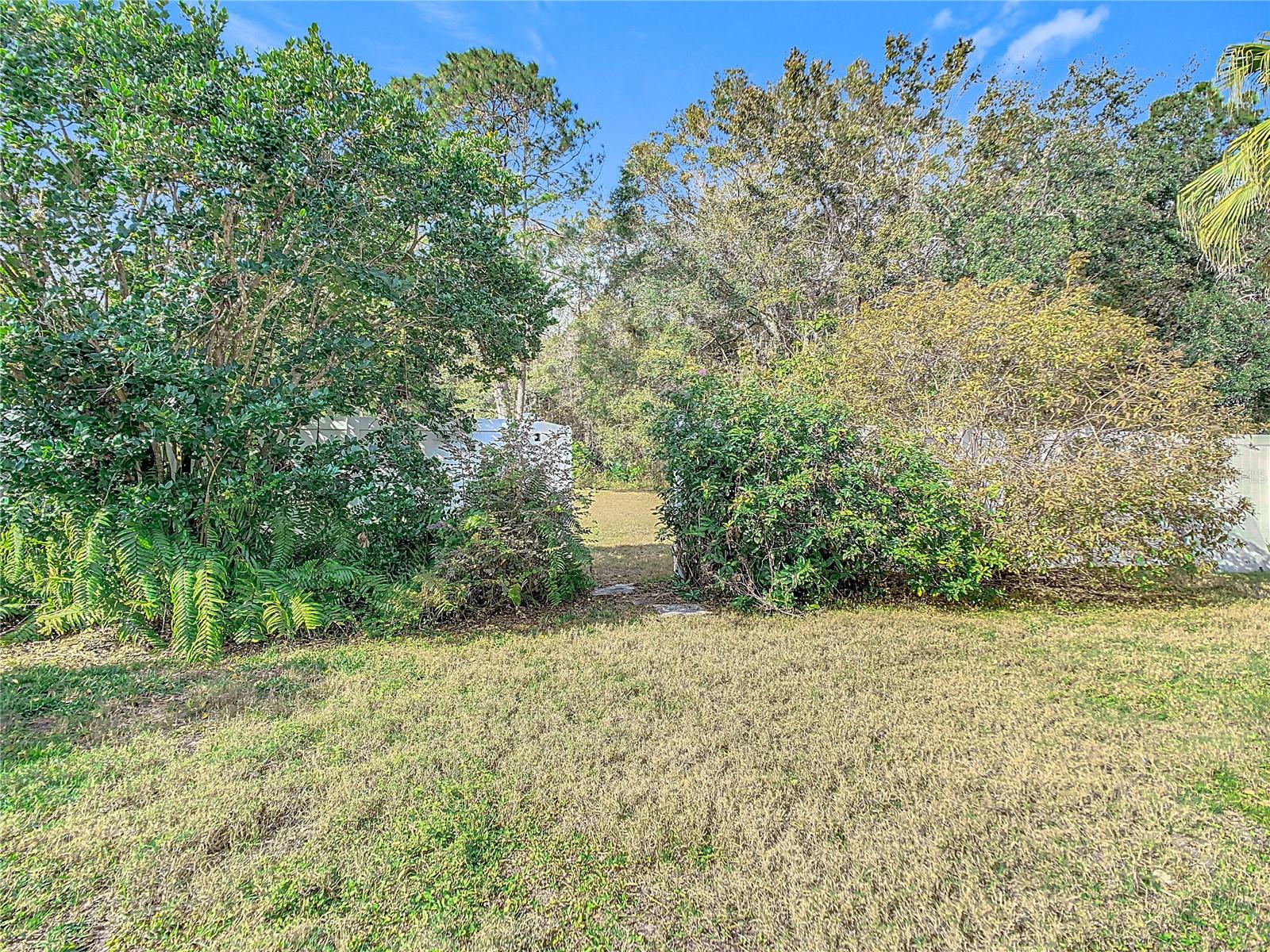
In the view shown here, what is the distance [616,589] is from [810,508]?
7.38ft

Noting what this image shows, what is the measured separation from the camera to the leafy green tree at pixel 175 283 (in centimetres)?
384

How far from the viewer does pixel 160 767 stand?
2.65 m

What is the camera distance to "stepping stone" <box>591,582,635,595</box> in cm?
609

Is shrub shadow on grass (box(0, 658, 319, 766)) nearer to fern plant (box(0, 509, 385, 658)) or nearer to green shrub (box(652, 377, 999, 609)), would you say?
fern plant (box(0, 509, 385, 658))

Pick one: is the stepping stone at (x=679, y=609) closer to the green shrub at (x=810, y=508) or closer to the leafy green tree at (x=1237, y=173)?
the green shrub at (x=810, y=508)

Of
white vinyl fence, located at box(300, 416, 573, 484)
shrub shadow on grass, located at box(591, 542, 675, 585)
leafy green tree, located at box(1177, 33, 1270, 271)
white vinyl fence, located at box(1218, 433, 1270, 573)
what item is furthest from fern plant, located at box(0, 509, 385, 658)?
white vinyl fence, located at box(1218, 433, 1270, 573)

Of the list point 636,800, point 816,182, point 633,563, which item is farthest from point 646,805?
point 816,182

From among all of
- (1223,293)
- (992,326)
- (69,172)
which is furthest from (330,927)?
(1223,293)

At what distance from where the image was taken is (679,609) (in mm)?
5453

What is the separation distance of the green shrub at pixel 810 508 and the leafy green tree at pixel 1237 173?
4.62 meters

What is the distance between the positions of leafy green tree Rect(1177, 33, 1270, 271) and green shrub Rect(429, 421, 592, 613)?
7.60 m

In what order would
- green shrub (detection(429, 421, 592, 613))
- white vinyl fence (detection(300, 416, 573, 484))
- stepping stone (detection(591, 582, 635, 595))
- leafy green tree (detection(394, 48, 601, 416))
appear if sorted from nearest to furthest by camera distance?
1. green shrub (detection(429, 421, 592, 613))
2. white vinyl fence (detection(300, 416, 573, 484))
3. stepping stone (detection(591, 582, 635, 595))
4. leafy green tree (detection(394, 48, 601, 416))

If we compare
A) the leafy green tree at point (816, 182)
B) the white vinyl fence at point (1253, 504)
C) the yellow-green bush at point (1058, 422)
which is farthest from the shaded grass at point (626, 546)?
the white vinyl fence at point (1253, 504)

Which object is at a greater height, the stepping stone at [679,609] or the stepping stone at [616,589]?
the stepping stone at [616,589]
